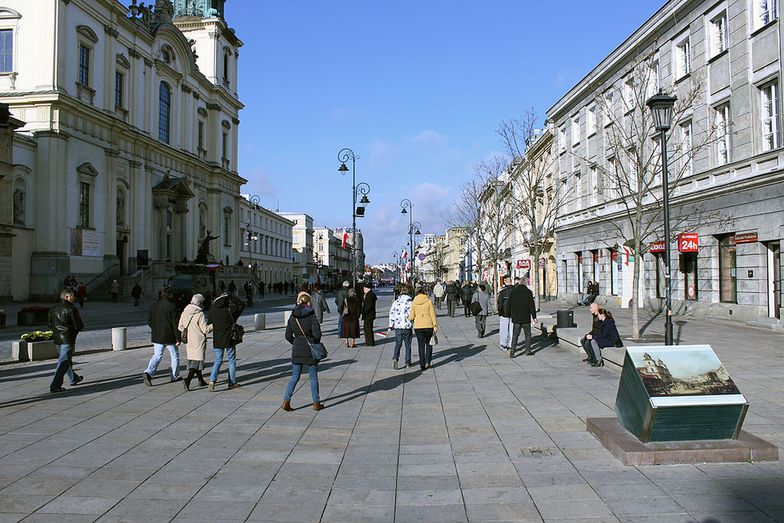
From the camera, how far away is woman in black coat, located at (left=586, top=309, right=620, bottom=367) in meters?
12.8

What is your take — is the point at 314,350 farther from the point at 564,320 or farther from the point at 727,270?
the point at 727,270

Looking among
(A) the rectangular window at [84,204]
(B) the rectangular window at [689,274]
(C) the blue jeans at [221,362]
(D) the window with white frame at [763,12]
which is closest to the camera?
(C) the blue jeans at [221,362]

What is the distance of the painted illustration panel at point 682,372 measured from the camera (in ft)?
19.7

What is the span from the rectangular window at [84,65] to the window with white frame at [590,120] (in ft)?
108

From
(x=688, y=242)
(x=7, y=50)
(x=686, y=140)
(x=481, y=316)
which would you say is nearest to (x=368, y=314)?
(x=481, y=316)

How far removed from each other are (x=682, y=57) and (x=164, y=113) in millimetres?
45371

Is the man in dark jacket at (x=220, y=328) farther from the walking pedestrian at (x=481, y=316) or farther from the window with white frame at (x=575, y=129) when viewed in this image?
the window with white frame at (x=575, y=129)

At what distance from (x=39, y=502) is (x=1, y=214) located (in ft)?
114

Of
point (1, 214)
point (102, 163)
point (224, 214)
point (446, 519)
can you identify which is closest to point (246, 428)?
point (446, 519)

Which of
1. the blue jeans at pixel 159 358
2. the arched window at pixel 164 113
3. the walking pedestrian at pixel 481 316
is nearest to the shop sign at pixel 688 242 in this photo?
the walking pedestrian at pixel 481 316

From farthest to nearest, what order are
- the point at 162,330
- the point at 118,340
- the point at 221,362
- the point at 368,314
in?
the point at 368,314
the point at 118,340
the point at 162,330
the point at 221,362

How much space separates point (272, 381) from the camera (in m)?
11.4

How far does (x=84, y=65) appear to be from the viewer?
42719 millimetres

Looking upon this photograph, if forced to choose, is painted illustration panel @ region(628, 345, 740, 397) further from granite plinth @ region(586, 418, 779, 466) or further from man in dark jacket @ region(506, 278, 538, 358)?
man in dark jacket @ region(506, 278, 538, 358)
